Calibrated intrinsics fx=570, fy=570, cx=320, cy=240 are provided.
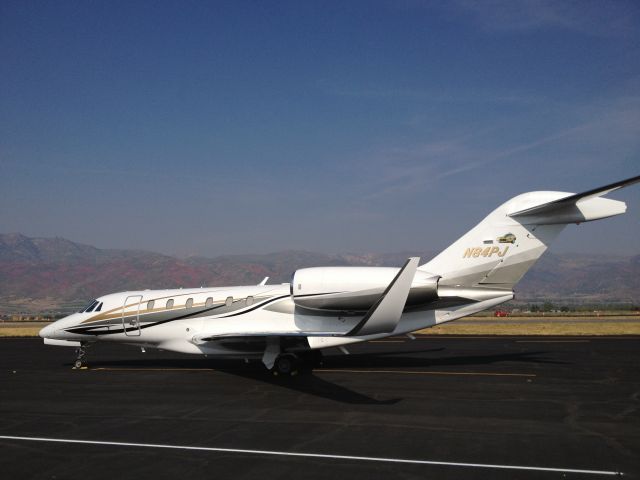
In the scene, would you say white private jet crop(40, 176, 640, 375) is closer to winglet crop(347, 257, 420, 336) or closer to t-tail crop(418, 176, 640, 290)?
t-tail crop(418, 176, 640, 290)

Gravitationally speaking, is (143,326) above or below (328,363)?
above

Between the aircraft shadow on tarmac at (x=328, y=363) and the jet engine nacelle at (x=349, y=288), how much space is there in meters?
2.13

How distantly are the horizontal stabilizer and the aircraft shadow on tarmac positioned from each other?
5.40 metres

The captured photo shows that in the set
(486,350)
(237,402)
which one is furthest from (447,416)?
(486,350)

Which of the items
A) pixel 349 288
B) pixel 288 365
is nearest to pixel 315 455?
pixel 349 288

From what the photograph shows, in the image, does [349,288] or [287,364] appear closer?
[349,288]

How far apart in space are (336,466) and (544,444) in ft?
11.6

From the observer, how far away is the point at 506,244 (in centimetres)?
1559

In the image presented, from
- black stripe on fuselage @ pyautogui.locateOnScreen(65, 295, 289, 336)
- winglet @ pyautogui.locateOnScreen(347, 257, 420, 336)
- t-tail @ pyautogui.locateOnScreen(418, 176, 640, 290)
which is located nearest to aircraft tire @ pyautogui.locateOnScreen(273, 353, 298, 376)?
black stripe on fuselage @ pyautogui.locateOnScreen(65, 295, 289, 336)

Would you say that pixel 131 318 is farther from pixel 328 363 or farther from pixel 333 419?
pixel 333 419

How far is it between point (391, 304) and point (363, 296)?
133 inches

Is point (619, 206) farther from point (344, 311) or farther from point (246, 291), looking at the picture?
point (246, 291)

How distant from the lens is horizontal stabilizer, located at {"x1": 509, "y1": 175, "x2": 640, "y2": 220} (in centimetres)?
1225

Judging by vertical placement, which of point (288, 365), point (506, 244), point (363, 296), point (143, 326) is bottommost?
point (288, 365)
